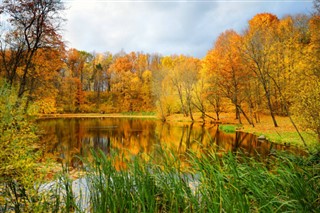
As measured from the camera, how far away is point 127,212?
4379 millimetres

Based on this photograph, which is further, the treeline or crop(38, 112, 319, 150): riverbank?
crop(38, 112, 319, 150): riverbank

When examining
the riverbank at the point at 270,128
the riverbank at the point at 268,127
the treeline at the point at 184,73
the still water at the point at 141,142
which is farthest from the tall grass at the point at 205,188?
the riverbank at the point at 268,127

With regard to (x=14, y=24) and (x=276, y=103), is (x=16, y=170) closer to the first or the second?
(x=14, y=24)

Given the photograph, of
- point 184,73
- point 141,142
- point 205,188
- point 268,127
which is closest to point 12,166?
point 205,188

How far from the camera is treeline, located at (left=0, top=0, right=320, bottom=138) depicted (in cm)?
1580

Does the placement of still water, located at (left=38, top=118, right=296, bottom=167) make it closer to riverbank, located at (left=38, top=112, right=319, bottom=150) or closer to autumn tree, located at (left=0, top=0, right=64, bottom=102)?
riverbank, located at (left=38, top=112, right=319, bottom=150)

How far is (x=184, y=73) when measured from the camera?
38.2m

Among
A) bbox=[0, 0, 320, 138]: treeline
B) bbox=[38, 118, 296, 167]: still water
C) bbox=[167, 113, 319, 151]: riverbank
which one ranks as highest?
bbox=[0, 0, 320, 138]: treeline

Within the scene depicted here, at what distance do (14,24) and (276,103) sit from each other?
28930 millimetres

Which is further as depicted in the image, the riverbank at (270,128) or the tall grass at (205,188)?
the riverbank at (270,128)

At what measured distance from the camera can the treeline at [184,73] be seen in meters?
15.8

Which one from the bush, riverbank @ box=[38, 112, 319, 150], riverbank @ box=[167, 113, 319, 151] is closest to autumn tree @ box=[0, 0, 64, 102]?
riverbank @ box=[38, 112, 319, 150]

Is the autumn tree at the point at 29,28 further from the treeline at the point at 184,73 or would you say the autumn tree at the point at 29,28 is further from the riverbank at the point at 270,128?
the riverbank at the point at 270,128

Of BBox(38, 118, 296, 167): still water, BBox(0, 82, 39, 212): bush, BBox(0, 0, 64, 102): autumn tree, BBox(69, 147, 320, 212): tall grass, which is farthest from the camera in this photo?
BBox(0, 0, 64, 102): autumn tree
